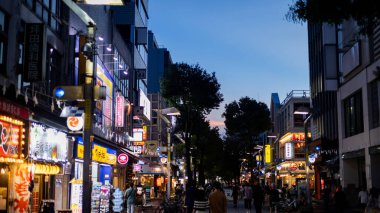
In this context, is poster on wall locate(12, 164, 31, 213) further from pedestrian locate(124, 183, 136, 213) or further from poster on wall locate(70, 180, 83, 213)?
pedestrian locate(124, 183, 136, 213)

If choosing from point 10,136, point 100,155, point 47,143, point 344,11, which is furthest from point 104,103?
point 344,11

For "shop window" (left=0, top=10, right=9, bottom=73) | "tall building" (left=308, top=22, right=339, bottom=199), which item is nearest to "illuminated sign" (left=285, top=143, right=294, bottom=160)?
"tall building" (left=308, top=22, right=339, bottom=199)

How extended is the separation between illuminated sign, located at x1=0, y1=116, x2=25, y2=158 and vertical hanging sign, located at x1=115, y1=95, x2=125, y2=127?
67.2 ft

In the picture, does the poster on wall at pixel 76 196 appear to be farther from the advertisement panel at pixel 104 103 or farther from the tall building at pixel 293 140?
the tall building at pixel 293 140

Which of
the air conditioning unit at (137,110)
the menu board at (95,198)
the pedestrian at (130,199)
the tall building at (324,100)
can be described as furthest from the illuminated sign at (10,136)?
the air conditioning unit at (137,110)

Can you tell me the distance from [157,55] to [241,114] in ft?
83.1

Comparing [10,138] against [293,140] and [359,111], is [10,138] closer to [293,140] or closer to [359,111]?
[359,111]

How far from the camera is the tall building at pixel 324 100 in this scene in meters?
34.8

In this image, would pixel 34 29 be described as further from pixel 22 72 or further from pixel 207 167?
pixel 207 167

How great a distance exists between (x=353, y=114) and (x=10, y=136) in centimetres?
2133

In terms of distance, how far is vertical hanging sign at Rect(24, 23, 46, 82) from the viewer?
19.5 meters

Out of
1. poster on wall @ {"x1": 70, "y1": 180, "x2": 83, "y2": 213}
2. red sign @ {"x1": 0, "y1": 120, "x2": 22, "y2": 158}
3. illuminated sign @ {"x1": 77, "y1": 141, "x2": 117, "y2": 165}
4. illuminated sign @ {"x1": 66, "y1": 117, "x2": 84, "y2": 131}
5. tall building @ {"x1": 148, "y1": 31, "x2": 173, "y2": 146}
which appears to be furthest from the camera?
tall building @ {"x1": 148, "y1": 31, "x2": 173, "y2": 146}

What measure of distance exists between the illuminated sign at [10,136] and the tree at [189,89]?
31.2 meters

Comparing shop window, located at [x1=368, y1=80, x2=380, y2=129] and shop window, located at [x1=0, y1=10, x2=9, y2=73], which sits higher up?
shop window, located at [x1=0, y1=10, x2=9, y2=73]
